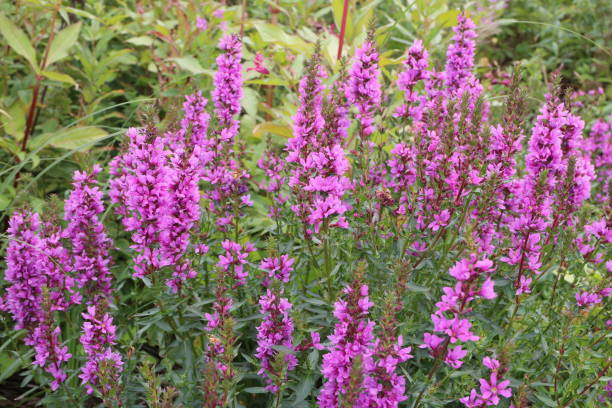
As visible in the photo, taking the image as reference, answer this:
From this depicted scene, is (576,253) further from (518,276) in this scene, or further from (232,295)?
(232,295)

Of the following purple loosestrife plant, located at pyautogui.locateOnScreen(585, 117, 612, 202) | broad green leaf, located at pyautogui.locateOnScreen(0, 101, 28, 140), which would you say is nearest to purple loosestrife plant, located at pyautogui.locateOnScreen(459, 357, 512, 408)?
purple loosestrife plant, located at pyautogui.locateOnScreen(585, 117, 612, 202)

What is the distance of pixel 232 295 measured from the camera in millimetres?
2824

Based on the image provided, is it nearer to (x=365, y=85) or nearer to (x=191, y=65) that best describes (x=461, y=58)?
(x=365, y=85)

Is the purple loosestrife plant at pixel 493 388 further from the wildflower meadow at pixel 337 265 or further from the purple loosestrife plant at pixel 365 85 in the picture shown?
the purple loosestrife plant at pixel 365 85

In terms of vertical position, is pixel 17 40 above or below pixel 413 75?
above

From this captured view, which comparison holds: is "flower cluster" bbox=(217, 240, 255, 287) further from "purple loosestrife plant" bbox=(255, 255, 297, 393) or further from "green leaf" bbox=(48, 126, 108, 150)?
"green leaf" bbox=(48, 126, 108, 150)

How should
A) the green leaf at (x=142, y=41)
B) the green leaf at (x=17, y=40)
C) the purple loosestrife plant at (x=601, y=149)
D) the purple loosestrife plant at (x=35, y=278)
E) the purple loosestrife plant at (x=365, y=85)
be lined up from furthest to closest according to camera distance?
the green leaf at (x=142, y=41) → the purple loosestrife plant at (x=601, y=149) → the green leaf at (x=17, y=40) → the purple loosestrife plant at (x=365, y=85) → the purple loosestrife plant at (x=35, y=278)

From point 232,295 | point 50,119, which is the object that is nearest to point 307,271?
point 232,295

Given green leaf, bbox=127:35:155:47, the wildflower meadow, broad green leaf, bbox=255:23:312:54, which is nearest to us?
the wildflower meadow

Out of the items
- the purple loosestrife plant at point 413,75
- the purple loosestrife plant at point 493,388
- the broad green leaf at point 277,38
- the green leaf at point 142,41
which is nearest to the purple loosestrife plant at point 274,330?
the purple loosestrife plant at point 493,388

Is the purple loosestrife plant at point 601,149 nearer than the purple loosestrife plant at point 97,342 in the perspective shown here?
No

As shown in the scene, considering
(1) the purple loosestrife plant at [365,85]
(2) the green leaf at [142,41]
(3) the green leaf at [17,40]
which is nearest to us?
(1) the purple loosestrife plant at [365,85]

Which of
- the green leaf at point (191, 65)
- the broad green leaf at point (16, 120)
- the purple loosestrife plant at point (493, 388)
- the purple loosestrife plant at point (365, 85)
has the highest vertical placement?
the green leaf at point (191, 65)

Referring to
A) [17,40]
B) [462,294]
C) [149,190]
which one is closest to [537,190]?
[462,294]
